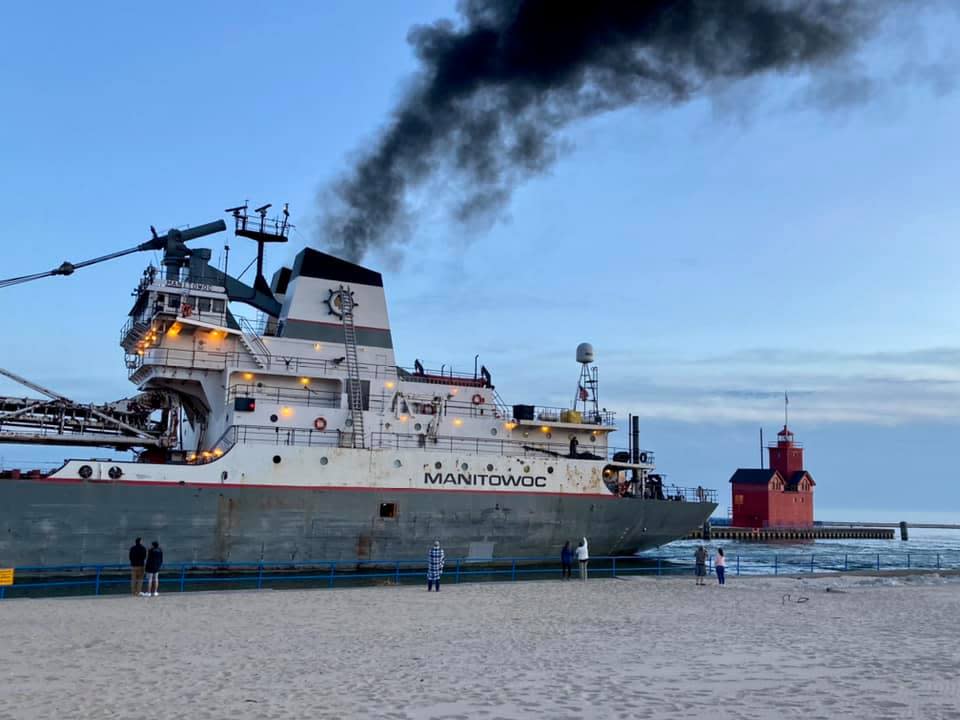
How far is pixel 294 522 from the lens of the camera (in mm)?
26609

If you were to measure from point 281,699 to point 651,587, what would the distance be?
1589 centimetres

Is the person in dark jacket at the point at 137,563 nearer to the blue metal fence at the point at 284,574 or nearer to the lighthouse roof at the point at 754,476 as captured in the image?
the blue metal fence at the point at 284,574

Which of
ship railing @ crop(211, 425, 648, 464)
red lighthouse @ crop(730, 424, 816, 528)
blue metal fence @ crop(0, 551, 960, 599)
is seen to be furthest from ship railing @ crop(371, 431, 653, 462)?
red lighthouse @ crop(730, 424, 816, 528)

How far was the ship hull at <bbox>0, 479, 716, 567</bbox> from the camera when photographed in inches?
952

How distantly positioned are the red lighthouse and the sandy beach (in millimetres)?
63897

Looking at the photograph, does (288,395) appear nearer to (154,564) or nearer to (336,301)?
(336,301)

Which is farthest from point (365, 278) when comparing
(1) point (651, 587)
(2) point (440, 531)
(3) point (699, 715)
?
(3) point (699, 715)

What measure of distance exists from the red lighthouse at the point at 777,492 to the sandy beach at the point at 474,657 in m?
63.9

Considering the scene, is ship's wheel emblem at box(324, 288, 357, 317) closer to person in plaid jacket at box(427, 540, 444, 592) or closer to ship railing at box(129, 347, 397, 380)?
ship railing at box(129, 347, 397, 380)

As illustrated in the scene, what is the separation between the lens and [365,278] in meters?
31.6

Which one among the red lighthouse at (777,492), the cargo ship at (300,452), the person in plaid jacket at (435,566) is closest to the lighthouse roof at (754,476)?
the red lighthouse at (777,492)

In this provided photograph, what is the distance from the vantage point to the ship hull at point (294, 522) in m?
24.2

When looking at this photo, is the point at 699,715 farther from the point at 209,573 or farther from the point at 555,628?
the point at 209,573

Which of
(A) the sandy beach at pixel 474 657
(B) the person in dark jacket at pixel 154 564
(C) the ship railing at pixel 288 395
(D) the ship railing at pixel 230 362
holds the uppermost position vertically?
(D) the ship railing at pixel 230 362
